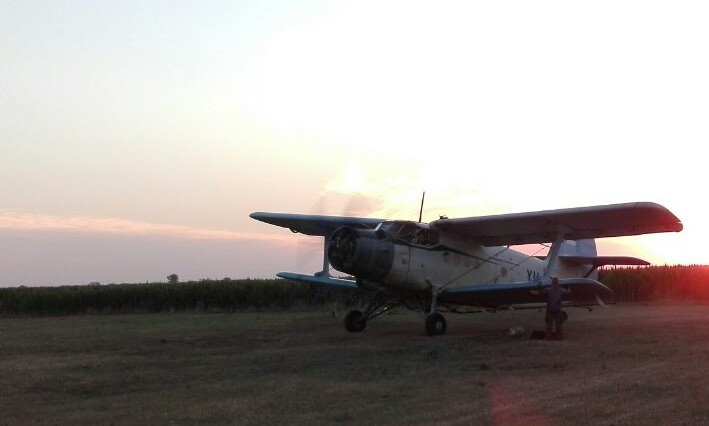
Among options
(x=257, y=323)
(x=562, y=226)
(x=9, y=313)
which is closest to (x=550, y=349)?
(x=562, y=226)

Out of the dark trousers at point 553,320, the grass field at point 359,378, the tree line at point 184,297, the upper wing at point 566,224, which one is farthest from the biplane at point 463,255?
the tree line at point 184,297

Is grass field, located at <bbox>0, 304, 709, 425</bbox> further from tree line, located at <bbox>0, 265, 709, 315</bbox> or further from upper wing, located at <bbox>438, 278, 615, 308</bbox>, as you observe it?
tree line, located at <bbox>0, 265, 709, 315</bbox>

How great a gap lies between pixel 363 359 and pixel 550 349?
3.34 meters

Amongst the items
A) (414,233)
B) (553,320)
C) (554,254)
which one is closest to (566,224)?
(554,254)

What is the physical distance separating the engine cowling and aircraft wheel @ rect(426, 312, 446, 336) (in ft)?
4.69

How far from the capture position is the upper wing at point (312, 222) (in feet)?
66.7

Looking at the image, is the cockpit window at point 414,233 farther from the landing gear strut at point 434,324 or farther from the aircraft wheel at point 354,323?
the aircraft wheel at point 354,323

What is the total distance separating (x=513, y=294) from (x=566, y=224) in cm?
200

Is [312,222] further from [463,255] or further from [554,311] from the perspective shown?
[554,311]

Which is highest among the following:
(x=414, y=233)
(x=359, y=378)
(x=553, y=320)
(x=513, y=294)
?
(x=414, y=233)

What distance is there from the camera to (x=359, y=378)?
10570 millimetres

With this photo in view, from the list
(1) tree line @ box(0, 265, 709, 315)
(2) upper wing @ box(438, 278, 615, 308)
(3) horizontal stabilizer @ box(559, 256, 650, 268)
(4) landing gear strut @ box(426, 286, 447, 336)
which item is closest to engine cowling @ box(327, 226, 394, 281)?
(4) landing gear strut @ box(426, 286, 447, 336)

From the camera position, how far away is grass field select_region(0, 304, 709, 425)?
313 inches

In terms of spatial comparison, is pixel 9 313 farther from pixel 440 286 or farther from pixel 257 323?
pixel 440 286
